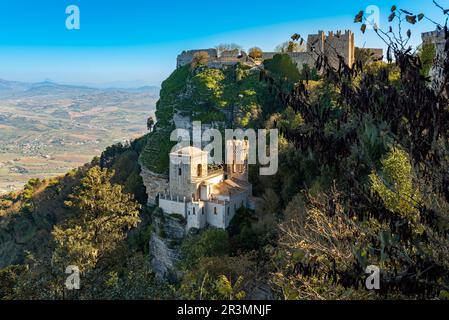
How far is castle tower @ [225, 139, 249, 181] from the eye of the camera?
94.2 feet

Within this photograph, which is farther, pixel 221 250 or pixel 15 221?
pixel 15 221

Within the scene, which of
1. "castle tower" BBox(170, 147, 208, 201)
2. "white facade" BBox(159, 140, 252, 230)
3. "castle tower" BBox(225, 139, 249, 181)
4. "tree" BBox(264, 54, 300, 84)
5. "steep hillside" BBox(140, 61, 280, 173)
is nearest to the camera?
"white facade" BBox(159, 140, 252, 230)

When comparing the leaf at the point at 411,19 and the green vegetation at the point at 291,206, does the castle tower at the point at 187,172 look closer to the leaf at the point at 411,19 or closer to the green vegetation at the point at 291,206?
the green vegetation at the point at 291,206

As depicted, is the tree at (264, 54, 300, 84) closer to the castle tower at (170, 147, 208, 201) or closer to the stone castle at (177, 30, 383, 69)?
the stone castle at (177, 30, 383, 69)

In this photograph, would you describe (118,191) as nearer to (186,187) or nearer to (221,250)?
(186,187)

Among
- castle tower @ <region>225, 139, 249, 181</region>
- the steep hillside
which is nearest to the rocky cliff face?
castle tower @ <region>225, 139, 249, 181</region>

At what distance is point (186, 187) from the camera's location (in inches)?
1026

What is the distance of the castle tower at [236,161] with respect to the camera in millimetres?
28719

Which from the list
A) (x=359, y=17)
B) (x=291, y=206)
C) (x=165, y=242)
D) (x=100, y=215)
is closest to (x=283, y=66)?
(x=165, y=242)

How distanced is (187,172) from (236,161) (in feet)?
13.7

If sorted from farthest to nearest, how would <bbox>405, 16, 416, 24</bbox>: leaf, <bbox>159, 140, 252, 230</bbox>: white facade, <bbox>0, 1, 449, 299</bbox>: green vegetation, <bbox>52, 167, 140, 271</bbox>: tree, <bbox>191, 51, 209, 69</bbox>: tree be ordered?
<bbox>191, 51, 209, 69</bbox>: tree, <bbox>159, 140, 252, 230</bbox>: white facade, <bbox>52, 167, 140, 271</bbox>: tree, <bbox>0, 1, 449, 299</bbox>: green vegetation, <bbox>405, 16, 416, 24</bbox>: leaf
